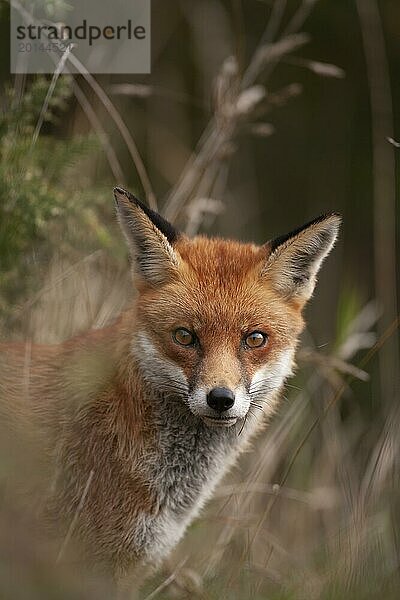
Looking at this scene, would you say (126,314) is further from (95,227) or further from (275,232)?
(275,232)

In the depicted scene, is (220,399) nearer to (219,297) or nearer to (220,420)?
(220,420)

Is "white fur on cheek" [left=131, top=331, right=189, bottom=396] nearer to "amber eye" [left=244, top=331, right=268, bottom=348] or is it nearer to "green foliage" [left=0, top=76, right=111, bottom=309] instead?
"amber eye" [left=244, top=331, right=268, bottom=348]

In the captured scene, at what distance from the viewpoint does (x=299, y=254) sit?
455 cm

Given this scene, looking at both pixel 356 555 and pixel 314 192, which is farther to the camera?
pixel 314 192

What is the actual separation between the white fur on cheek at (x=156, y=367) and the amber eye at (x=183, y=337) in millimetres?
100

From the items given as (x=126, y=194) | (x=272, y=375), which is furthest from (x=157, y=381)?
(x=126, y=194)

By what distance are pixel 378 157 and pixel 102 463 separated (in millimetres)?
5326

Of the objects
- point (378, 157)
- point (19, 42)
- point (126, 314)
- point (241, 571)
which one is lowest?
point (241, 571)

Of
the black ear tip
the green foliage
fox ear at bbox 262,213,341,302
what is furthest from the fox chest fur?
the green foliage

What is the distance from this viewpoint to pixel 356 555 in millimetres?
4137

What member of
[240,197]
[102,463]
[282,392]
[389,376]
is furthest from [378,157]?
[102,463]

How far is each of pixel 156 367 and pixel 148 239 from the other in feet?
1.93

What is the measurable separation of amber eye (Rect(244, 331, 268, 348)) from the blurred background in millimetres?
556

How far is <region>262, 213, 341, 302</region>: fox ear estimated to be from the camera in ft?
14.7
